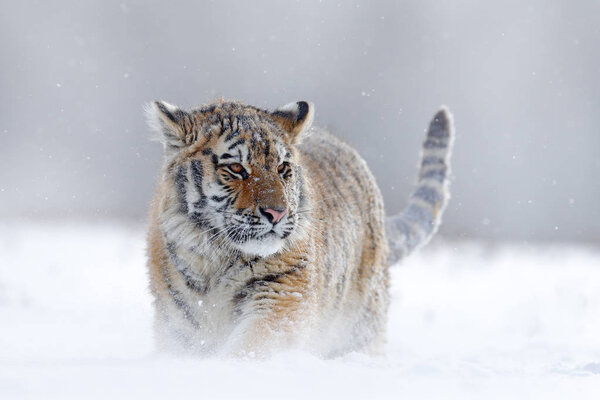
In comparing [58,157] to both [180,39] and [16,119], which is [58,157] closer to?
[16,119]

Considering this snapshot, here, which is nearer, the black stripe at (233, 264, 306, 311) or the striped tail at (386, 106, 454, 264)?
the black stripe at (233, 264, 306, 311)

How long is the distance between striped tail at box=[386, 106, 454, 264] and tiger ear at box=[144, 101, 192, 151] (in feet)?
9.72

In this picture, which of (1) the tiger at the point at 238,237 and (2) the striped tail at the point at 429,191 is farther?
(2) the striped tail at the point at 429,191

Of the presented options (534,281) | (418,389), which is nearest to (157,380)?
(418,389)

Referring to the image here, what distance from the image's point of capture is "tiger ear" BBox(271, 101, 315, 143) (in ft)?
18.1

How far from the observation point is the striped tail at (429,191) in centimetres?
781

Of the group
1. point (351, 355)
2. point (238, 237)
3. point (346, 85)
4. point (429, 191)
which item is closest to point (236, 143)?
point (238, 237)

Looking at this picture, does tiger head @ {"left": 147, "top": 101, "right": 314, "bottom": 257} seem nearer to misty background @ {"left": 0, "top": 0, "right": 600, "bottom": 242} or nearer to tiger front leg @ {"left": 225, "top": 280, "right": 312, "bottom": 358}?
tiger front leg @ {"left": 225, "top": 280, "right": 312, "bottom": 358}

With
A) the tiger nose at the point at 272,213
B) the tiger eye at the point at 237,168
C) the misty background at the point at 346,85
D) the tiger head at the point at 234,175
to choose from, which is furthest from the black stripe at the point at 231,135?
the misty background at the point at 346,85

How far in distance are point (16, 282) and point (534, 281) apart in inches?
279

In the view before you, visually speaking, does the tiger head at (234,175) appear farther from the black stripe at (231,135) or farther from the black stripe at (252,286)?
the black stripe at (252,286)

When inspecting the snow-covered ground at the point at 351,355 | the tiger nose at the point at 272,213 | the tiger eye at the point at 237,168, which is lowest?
the snow-covered ground at the point at 351,355

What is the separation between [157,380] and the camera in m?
3.46

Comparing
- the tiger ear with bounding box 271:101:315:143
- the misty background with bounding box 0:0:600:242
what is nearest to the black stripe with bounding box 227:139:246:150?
the tiger ear with bounding box 271:101:315:143
